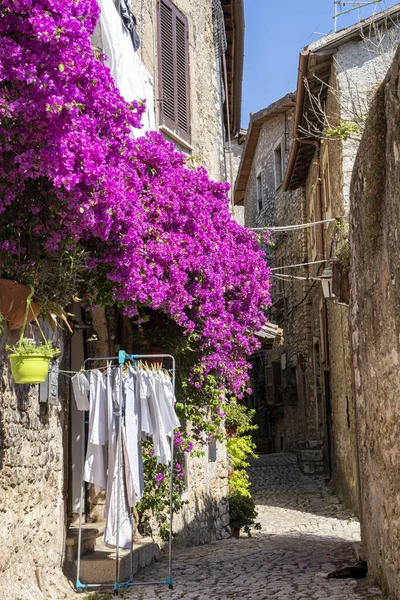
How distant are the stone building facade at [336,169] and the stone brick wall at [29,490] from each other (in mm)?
4138

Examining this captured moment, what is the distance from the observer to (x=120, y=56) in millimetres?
8273

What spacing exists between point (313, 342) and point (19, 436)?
587 inches

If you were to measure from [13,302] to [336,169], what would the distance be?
8637 millimetres

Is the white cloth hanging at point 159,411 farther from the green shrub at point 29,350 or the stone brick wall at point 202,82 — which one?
the stone brick wall at point 202,82

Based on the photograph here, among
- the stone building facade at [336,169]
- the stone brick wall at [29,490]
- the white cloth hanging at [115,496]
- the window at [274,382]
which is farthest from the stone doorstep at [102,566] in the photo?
the window at [274,382]

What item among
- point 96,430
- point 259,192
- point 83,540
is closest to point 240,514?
point 83,540

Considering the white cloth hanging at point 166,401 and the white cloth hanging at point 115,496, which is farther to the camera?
the white cloth hanging at point 166,401

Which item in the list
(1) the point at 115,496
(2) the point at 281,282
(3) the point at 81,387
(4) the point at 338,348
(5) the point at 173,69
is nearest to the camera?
(1) the point at 115,496

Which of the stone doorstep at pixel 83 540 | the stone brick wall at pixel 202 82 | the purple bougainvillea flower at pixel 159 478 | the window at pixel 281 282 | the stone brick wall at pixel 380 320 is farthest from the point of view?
the window at pixel 281 282

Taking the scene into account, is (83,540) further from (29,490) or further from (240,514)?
(240,514)

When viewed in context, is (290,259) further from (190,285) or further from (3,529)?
(3,529)

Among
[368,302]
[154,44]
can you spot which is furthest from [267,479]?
[368,302]

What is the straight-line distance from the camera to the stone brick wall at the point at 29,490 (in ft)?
18.8

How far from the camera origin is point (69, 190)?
5.45 metres
